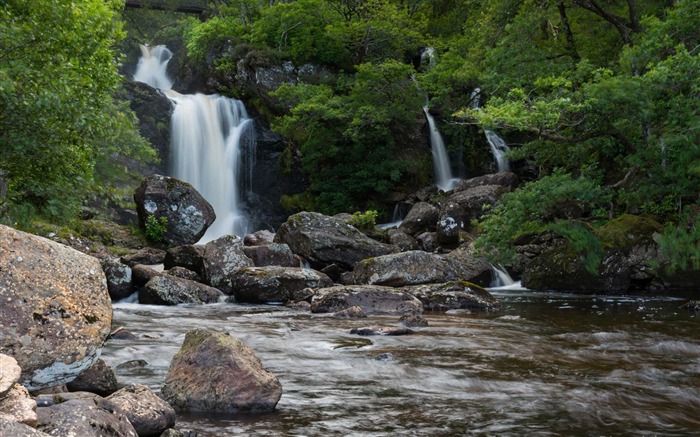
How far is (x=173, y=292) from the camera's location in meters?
16.1

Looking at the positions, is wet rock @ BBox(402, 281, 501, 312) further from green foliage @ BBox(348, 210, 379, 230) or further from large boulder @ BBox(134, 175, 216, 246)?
large boulder @ BBox(134, 175, 216, 246)

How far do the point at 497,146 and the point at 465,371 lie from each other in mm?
24050

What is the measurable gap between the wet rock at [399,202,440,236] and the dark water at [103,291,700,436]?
11521 mm

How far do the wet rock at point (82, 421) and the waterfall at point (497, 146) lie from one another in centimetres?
2701

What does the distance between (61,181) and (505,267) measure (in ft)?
43.2

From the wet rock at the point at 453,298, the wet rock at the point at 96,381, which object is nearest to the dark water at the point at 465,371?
the wet rock at the point at 96,381

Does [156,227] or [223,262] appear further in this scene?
[156,227]

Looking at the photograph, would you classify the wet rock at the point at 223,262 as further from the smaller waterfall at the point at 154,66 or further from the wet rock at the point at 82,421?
the smaller waterfall at the point at 154,66

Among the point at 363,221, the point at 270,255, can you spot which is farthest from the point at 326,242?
the point at 363,221

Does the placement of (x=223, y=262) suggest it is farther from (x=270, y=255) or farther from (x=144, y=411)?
(x=144, y=411)

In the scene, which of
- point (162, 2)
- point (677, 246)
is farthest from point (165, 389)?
point (162, 2)

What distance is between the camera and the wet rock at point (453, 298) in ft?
49.8

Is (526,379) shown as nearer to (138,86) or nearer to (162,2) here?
(138,86)

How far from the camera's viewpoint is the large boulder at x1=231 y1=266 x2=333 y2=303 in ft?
53.7
